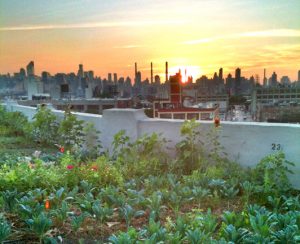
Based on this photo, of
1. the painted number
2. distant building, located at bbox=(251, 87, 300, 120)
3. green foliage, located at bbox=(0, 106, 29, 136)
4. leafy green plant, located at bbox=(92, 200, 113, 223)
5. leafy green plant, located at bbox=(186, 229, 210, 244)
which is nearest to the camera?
leafy green plant, located at bbox=(186, 229, 210, 244)

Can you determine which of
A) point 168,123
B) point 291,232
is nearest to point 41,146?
point 168,123

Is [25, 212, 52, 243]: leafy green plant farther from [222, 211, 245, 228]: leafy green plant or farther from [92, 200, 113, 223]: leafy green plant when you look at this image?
[222, 211, 245, 228]: leafy green plant

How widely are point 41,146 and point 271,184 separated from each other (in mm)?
6461

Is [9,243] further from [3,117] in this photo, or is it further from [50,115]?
[3,117]

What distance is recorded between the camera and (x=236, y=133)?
6.69m

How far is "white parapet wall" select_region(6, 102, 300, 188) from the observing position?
6020mm

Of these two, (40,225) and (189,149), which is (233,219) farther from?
(189,149)

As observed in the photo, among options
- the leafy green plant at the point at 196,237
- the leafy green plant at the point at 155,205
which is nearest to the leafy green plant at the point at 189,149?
the leafy green plant at the point at 155,205

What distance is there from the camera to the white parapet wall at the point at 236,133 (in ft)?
19.7

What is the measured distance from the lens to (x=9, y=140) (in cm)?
1101

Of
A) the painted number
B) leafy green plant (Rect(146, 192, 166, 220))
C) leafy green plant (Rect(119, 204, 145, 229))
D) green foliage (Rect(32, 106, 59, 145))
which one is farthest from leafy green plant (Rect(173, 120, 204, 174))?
green foliage (Rect(32, 106, 59, 145))

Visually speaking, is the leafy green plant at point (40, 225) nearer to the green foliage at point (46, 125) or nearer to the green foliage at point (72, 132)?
the green foliage at point (72, 132)

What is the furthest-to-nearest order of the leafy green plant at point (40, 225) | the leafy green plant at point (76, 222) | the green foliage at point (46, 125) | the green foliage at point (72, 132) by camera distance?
the green foliage at point (46, 125), the green foliage at point (72, 132), the leafy green plant at point (76, 222), the leafy green plant at point (40, 225)

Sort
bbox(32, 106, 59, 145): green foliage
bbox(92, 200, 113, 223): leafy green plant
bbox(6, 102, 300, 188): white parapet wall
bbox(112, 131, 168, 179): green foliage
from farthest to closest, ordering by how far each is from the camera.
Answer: bbox(32, 106, 59, 145): green foliage
bbox(112, 131, 168, 179): green foliage
bbox(6, 102, 300, 188): white parapet wall
bbox(92, 200, 113, 223): leafy green plant
